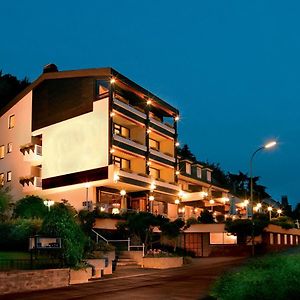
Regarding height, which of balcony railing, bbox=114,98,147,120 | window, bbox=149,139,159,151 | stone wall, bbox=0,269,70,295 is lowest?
stone wall, bbox=0,269,70,295

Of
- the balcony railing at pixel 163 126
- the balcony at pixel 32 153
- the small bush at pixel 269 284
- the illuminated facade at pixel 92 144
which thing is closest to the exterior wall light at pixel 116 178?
the illuminated facade at pixel 92 144

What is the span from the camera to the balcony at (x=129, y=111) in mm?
43191

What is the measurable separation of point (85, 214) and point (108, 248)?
22.3 ft

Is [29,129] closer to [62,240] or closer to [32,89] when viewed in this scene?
[32,89]

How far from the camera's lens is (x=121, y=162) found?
154 feet

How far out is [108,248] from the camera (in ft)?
99.9

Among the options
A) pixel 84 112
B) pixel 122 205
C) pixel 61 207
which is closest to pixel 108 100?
pixel 84 112

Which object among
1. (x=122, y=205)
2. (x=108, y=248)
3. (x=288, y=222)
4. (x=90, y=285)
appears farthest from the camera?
(x=288, y=222)

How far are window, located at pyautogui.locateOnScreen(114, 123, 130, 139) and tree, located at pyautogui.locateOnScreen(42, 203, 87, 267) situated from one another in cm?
2032

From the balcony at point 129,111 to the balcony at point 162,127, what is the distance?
68.4 inches

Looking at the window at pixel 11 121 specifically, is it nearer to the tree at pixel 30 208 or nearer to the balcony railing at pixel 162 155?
the tree at pixel 30 208

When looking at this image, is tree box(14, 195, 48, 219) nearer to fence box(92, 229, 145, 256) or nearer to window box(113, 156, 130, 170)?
fence box(92, 229, 145, 256)

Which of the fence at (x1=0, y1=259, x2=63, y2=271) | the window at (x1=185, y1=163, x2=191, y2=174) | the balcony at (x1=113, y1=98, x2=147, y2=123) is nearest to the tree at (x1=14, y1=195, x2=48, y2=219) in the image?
the balcony at (x1=113, y1=98, x2=147, y2=123)

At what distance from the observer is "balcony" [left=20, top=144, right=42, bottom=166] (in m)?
47.2
